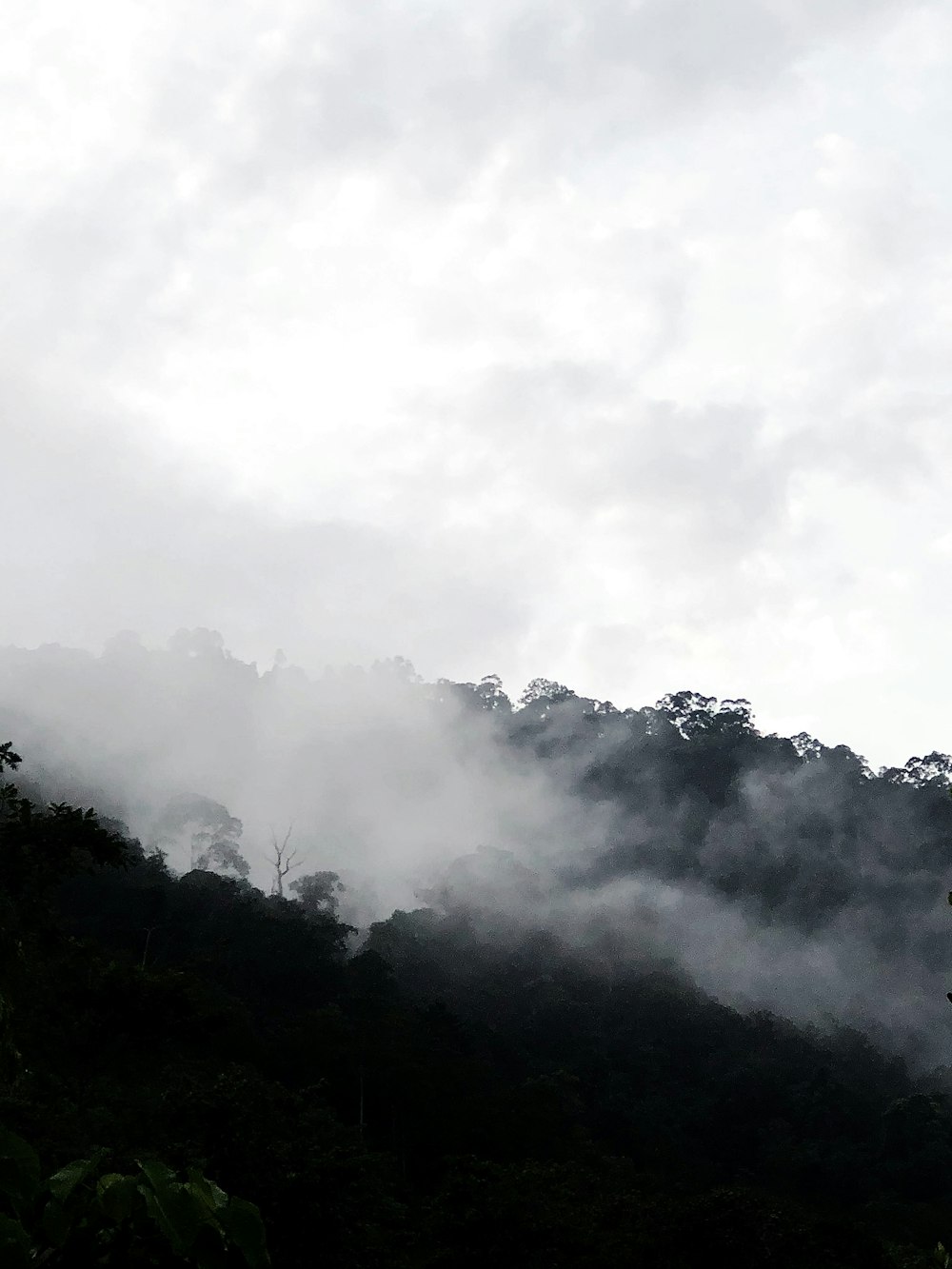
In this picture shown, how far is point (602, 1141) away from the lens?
4603 centimetres

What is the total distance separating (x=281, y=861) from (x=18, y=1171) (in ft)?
289

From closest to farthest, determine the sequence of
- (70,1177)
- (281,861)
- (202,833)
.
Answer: (70,1177) < (202,833) < (281,861)

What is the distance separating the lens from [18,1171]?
8.76ft

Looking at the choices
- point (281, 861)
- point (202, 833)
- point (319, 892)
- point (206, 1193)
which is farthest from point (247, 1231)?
point (281, 861)

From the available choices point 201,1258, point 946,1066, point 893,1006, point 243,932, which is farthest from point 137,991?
point 893,1006

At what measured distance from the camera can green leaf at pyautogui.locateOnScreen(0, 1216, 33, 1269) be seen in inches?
97.3

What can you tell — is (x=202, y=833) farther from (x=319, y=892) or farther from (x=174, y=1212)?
(x=174, y=1212)

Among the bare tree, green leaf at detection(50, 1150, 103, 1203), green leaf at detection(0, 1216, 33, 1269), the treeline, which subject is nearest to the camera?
green leaf at detection(0, 1216, 33, 1269)

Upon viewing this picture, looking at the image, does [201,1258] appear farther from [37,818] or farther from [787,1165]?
[787,1165]

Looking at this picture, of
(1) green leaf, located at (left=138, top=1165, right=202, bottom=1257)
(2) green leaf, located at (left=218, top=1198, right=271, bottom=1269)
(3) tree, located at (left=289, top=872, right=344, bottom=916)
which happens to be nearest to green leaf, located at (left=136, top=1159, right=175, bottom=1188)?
(1) green leaf, located at (left=138, top=1165, right=202, bottom=1257)

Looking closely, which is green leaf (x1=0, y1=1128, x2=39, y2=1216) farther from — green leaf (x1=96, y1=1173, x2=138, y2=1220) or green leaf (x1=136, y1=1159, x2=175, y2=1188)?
green leaf (x1=136, y1=1159, x2=175, y2=1188)

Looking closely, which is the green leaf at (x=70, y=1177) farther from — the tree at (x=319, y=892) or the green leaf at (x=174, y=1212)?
the tree at (x=319, y=892)

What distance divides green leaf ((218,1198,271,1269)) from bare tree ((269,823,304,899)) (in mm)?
82762

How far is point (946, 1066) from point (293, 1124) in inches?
2499
